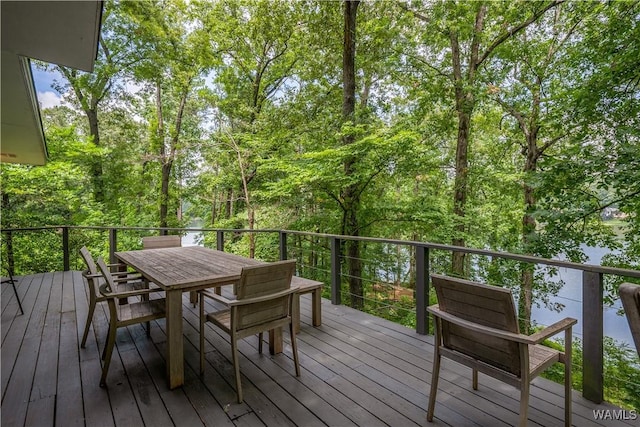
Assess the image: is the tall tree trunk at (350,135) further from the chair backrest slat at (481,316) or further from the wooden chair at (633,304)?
the wooden chair at (633,304)

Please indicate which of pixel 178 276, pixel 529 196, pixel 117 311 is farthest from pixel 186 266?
pixel 529 196

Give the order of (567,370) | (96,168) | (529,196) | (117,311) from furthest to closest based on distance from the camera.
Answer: (96,168)
(529,196)
(117,311)
(567,370)

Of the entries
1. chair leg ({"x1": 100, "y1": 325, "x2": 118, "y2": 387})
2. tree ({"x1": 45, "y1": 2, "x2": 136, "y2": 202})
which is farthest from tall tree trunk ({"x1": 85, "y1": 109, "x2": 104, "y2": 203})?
chair leg ({"x1": 100, "y1": 325, "x2": 118, "y2": 387})

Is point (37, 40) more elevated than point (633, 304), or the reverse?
point (37, 40)

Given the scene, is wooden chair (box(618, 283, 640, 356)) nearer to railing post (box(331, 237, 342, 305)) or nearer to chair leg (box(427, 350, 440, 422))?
chair leg (box(427, 350, 440, 422))

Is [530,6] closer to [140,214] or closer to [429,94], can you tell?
[429,94]

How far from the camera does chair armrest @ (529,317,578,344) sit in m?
1.39

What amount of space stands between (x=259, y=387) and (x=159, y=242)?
3113mm

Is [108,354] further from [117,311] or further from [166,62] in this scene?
[166,62]

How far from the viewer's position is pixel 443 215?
643cm

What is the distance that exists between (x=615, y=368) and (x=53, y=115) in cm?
1673

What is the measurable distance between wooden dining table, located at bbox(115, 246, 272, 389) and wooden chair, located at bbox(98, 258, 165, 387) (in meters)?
0.25

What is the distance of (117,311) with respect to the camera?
239cm

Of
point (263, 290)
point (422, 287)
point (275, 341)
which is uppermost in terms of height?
point (263, 290)
